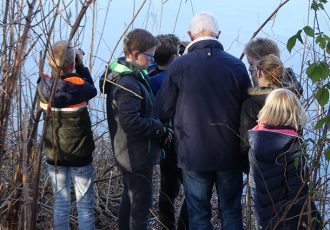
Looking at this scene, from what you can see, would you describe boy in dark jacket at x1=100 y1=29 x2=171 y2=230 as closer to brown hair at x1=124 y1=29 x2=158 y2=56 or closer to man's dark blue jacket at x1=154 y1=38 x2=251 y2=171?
brown hair at x1=124 y1=29 x2=158 y2=56

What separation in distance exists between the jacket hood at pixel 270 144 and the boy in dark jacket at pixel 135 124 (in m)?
0.60

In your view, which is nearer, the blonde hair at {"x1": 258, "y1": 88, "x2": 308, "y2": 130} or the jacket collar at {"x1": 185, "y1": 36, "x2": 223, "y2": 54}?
the blonde hair at {"x1": 258, "y1": 88, "x2": 308, "y2": 130}

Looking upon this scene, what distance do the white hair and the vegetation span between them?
0.36 m

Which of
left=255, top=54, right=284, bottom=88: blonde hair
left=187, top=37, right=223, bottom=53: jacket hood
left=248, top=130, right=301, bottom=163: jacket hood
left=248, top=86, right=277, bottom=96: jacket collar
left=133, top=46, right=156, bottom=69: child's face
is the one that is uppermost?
left=187, top=37, right=223, bottom=53: jacket hood

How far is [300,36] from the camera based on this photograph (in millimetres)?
1992

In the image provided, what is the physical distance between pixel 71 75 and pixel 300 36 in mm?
1596

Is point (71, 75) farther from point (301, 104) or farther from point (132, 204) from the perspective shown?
point (301, 104)

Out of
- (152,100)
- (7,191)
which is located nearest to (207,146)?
(152,100)

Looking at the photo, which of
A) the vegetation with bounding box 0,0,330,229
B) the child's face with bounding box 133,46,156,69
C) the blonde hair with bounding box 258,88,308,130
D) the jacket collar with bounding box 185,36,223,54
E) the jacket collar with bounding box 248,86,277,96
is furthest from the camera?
the child's face with bounding box 133,46,156,69

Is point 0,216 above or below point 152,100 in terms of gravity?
below

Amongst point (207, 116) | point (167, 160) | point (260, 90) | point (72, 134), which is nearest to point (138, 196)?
point (167, 160)

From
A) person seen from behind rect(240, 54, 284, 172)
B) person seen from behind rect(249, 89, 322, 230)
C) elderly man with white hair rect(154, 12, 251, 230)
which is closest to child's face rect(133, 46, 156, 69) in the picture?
elderly man with white hair rect(154, 12, 251, 230)

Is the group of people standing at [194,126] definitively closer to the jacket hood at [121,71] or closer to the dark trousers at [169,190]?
the jacket hood at [121,71]

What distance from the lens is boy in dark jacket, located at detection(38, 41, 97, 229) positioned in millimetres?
3115
